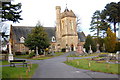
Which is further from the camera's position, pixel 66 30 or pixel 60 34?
pixel 60 34

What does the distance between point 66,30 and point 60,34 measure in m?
5.02

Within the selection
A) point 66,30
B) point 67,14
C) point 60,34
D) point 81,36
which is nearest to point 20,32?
point 60,34

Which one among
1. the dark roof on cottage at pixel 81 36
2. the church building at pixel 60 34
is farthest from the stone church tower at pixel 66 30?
the dark roof on cottage at pixel 81 36

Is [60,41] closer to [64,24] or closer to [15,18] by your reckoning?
[64,24]

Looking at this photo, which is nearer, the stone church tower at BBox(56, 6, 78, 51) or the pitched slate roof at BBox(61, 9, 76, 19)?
the stone church tower at BBox(56, 6, 78, 51)

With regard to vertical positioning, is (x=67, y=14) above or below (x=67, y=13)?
below

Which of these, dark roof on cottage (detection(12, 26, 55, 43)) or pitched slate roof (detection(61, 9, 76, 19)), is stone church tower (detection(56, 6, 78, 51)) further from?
dark roof on cottage (detection(12, 26, 55, 43))

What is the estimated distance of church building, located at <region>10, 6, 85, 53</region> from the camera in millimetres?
63625

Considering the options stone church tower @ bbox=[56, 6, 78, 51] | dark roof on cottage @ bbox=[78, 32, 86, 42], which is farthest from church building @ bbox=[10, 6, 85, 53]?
dark roof on cottage @ bbox=[78, 32, 86, 42]

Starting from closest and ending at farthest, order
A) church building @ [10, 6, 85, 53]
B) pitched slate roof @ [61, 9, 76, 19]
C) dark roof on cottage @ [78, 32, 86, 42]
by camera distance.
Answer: church building @ [10, 6, 85, 53] → pitched slate roof @ [61, 9, 76, 19] → dark roof on cottage @ [78, 32, 86, 42]

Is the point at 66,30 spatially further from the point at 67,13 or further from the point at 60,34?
the point at 67,13

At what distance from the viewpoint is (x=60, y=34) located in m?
70.6

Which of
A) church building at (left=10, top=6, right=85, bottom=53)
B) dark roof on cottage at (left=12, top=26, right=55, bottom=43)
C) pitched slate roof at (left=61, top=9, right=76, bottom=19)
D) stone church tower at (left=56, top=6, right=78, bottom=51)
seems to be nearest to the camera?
church building at (left=10, top=6, right=85, bottom=53)

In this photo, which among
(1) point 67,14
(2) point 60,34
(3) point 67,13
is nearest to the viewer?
(1) point 67,14
